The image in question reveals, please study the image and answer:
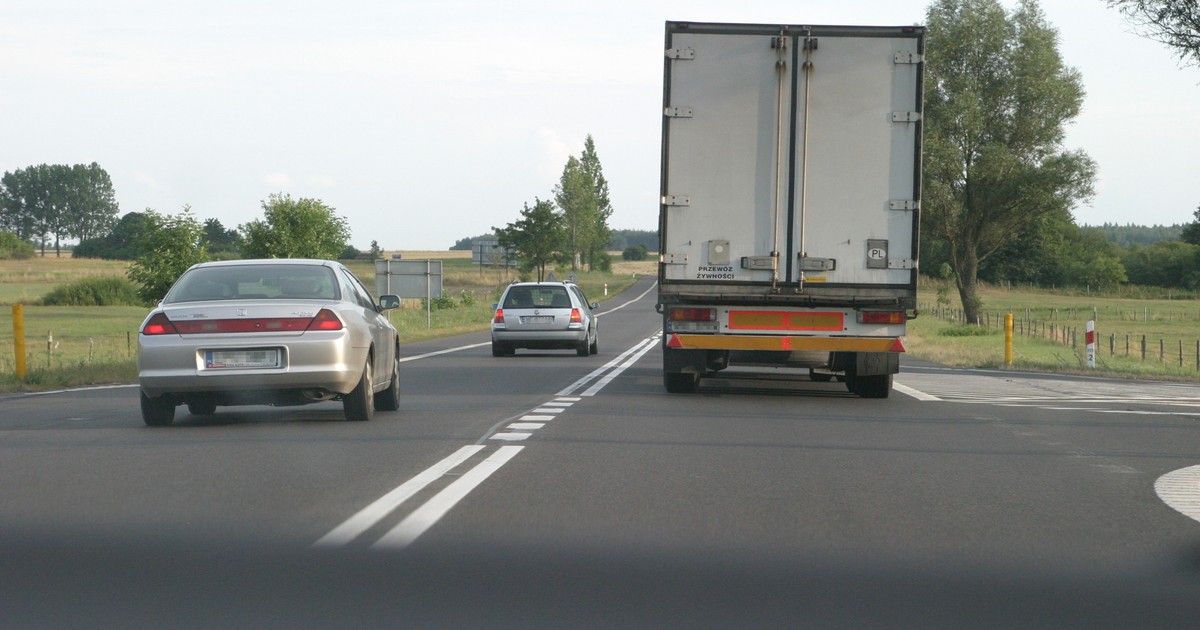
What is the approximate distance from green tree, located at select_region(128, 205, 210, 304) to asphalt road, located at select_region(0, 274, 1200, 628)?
68.6 metres

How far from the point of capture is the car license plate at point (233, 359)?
37.6 ft

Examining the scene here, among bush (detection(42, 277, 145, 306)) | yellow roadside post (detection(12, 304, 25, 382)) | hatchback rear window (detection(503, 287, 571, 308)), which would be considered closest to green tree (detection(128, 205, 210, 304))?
bush (detection(42, 277, 145, 306))

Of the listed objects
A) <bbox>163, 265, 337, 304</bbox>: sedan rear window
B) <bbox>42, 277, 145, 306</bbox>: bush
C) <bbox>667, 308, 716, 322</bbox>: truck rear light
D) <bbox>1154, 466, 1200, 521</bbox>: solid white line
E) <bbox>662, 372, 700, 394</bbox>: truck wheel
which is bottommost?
<bbox>42, 277, 145, 306</bbox>: bush

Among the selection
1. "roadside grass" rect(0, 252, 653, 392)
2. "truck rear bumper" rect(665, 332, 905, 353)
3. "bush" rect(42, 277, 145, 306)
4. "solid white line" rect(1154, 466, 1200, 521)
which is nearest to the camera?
"solid white line" rect(1154, 466, 1200, 521)

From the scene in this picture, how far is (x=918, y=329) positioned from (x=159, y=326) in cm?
4387

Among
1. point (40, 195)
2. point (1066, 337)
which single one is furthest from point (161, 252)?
point (40, 195)

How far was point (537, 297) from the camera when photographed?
2723 cm

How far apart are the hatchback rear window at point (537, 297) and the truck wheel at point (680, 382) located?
10138 millimetres

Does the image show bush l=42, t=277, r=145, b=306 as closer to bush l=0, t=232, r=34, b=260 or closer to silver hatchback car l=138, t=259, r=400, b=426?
bush l=0, t=232, r=34, b=260

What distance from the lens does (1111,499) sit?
8.21 m

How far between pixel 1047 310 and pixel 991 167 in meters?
36.9

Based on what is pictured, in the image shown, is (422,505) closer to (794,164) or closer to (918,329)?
(794,164)

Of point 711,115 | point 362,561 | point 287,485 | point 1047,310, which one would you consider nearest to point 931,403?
point 711,115

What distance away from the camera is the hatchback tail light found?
1148 cm
